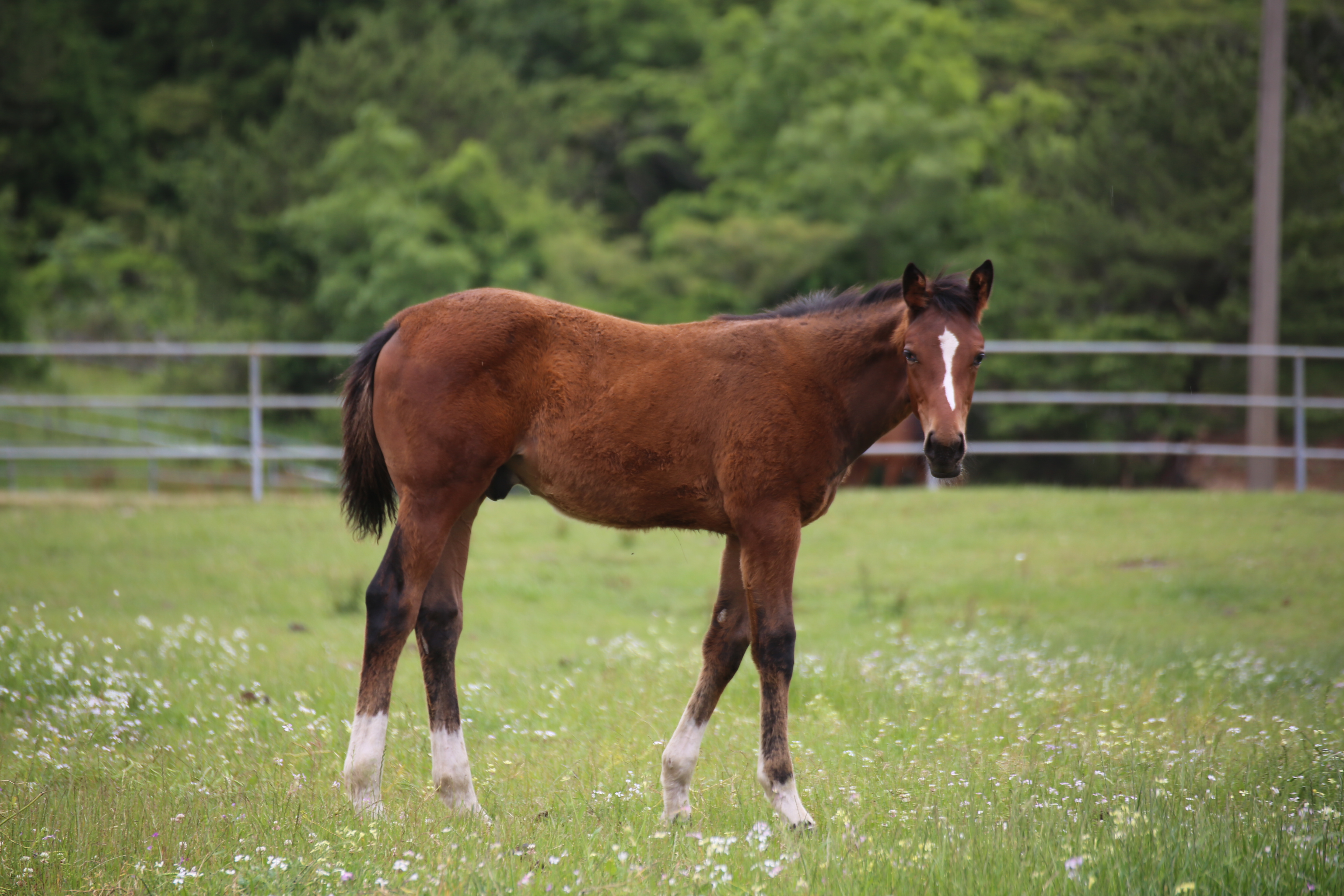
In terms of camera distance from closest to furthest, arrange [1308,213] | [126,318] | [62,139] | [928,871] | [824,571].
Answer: [928,871]
[824,571]
[1308,213]
[126,318]
[62,139]

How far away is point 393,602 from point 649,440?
45.1 inches

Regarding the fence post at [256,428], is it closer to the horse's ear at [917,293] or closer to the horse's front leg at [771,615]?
the horse's front leg at [771,615]

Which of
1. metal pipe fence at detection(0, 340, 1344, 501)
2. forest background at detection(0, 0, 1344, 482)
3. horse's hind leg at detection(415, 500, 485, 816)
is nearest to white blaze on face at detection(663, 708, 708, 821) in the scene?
horse's hind leg at detection(415, 500, 485, 816)

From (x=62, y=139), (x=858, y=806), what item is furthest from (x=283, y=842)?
(x=62, y=139)

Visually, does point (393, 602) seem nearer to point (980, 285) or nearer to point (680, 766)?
point (680, 766)

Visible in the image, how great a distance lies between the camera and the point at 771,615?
160 inches

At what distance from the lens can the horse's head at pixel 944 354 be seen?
3.79 meters

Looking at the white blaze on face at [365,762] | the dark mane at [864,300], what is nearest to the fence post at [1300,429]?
the dark mane at [864,300]

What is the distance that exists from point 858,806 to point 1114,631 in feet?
15.2

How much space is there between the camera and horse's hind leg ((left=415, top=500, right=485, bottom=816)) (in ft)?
13.6

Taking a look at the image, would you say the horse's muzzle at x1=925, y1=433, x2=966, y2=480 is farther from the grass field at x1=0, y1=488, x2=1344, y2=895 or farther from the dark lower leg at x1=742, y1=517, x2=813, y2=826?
the grass field at x1=0, y1=488, x2=1344, y2=895

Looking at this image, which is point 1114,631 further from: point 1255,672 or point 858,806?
point 858,806

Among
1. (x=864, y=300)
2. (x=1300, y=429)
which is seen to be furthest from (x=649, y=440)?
(x=1300, y=429)

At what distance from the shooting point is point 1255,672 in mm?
6555
